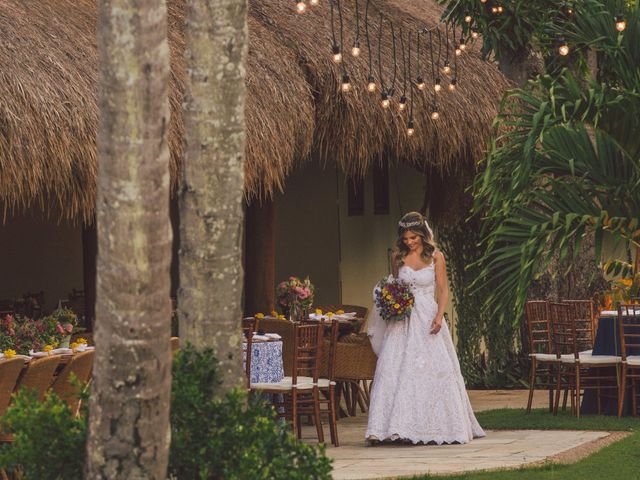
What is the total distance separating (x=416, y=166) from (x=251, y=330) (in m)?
4.98

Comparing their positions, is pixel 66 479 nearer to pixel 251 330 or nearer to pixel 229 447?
pixel 229 447

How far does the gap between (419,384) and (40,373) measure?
3.08m

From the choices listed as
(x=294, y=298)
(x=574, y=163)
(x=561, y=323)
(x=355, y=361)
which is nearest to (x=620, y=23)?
(x=574, y=163)

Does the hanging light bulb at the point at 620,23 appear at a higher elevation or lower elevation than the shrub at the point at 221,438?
higher

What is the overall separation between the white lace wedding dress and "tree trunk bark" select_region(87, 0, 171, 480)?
17.1 ft

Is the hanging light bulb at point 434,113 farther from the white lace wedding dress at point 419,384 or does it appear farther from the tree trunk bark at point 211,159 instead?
the tree trunk bark at point 211,159

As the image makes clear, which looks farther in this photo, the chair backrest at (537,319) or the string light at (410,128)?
the string light at (410,128)

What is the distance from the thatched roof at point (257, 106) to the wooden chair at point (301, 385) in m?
1.38

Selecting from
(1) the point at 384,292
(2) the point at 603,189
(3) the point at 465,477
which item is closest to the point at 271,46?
(1) the point at 384,292

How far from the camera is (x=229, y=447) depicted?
475cm

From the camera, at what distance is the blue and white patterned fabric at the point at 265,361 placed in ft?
31.3

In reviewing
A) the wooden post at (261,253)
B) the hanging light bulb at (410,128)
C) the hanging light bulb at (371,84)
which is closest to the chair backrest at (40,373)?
the hanging light bulb at (371,84)

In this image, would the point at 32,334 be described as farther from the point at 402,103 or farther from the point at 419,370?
the point at 402,103

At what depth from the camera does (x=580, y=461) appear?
→ 8.36 metres
